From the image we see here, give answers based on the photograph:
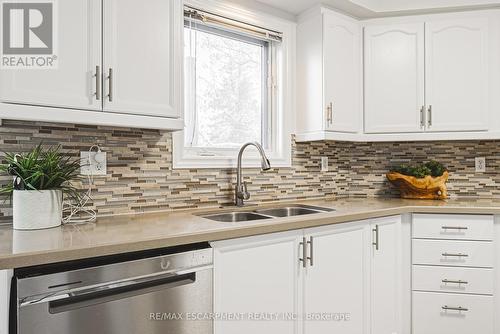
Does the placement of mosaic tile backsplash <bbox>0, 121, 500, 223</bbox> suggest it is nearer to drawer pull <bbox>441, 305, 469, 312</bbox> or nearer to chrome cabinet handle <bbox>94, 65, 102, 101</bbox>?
chrome cabinet handle <bbox>94, 65, 102, 101</bbox>

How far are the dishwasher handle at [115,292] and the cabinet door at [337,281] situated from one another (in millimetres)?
703

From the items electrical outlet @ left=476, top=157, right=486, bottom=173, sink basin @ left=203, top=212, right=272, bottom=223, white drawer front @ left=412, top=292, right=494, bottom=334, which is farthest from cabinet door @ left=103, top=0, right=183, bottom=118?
electrical outlet @ left=476, top=157, right=486, bottom=173

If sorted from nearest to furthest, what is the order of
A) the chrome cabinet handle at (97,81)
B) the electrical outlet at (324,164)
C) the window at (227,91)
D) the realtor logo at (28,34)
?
the realtor logo at (28,34)
the chrome cabinet handle at (97,81)
the window at (227,91)
the electrical outlet at (324,164)

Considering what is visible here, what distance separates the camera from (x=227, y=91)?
7.92 feet

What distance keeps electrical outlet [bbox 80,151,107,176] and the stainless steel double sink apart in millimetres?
580

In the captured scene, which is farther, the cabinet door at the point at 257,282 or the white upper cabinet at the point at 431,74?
the white upper cabinet at the point at 431,74

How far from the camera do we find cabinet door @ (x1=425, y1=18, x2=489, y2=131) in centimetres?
246

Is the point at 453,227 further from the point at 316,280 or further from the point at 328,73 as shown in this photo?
the point at 328,73

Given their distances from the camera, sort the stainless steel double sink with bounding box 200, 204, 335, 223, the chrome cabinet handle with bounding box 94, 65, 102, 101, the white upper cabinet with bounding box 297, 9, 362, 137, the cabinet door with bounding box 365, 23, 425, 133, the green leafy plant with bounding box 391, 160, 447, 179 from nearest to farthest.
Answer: the chrome cabinet handle with bounding box 94, 65, 102, 101 < the stainless steel double sink with bounding box 200, 204, 335, 223 < the white upper cabinet with bounding box 297, 9, 362, 137 < the cabinet door with bounding box 365, 23, 425, 133 < the green leafy plant with bounding box 391, 160, 447, 179

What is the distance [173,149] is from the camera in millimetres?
2029

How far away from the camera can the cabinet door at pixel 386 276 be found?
2.10m


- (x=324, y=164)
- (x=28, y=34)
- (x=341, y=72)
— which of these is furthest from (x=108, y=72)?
(x=324, y=164)

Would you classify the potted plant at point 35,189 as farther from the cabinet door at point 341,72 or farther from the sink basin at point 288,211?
the cabinet door at point 341,72

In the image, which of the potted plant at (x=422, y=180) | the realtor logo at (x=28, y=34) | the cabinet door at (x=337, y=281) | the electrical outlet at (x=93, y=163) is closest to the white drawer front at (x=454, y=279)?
the cabinet door at (x=337, y=281)
